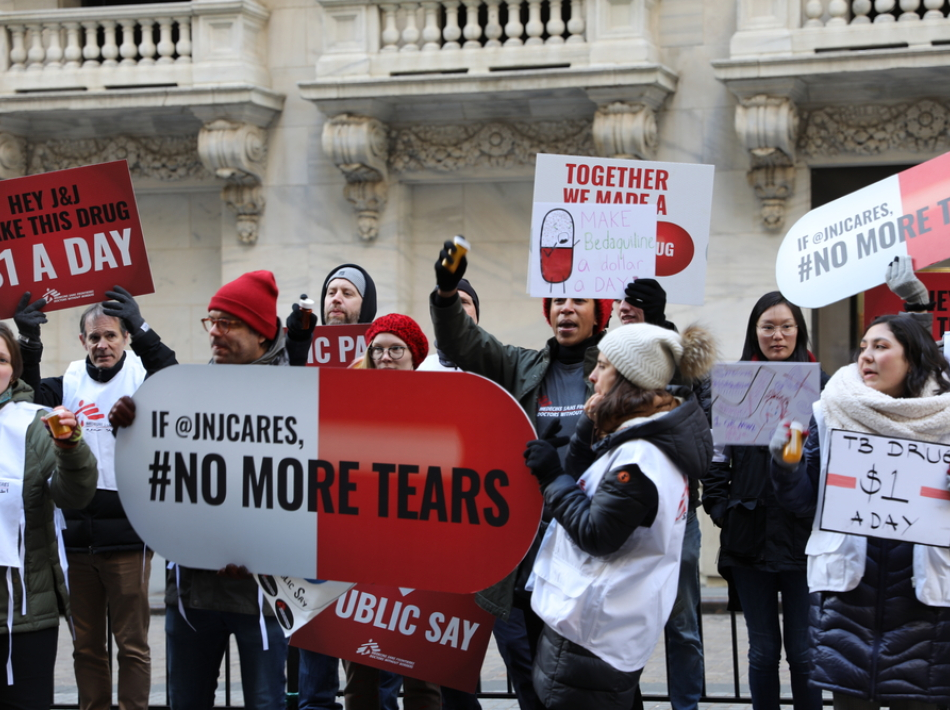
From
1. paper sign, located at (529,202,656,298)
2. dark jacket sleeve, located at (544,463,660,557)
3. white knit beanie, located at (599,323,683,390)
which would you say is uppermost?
paper sign, located at (529,202,656,298)

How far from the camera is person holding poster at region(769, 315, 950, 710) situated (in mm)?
3670

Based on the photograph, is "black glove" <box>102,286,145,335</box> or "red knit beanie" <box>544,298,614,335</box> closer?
"black glove" <box>102,286,145,335</box>

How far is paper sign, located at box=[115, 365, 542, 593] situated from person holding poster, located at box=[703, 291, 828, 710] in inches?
61.6

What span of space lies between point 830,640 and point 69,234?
3.29 m

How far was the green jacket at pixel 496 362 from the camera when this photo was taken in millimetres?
3867

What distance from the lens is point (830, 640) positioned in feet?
12.4

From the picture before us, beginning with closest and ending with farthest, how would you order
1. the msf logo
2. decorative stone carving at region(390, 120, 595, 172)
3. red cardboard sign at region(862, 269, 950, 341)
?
1. the msf logo
2. red cardboard sign at region(862, 269, 950, 341)
3. decorative stone carving at region(390, 120, 595, 172)

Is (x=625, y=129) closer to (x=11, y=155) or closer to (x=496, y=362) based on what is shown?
(x=11, y=155)

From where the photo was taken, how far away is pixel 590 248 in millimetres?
4625

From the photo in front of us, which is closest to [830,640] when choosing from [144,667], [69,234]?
[144,667]

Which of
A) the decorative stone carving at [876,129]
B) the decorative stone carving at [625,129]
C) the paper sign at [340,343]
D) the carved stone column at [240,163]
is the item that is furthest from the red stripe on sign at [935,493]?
the carved stone column at [240,163]

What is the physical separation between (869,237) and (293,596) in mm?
2648

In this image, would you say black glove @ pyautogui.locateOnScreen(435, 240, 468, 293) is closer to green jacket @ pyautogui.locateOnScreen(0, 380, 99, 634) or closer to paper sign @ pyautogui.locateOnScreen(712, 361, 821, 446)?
paper sign @ pyautogui.locateOnScreen(712, 361, 821, 446)

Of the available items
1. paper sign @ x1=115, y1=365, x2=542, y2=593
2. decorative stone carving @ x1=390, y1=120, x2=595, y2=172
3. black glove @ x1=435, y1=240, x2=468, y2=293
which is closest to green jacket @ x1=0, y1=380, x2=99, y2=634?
paper sign @ x1=115, y1=365, x2=542, y2=593
